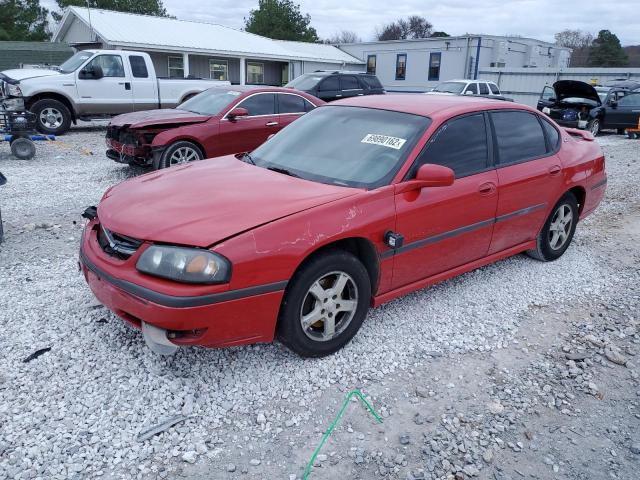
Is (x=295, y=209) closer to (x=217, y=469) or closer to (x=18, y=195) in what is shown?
(x=217, y=469)

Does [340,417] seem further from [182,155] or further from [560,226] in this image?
[182,155]

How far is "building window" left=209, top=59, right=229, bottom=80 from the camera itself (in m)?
26.6

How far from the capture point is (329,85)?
14609mm

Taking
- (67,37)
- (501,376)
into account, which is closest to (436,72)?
(67,37)

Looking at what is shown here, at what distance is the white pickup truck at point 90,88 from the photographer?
11.5 meters

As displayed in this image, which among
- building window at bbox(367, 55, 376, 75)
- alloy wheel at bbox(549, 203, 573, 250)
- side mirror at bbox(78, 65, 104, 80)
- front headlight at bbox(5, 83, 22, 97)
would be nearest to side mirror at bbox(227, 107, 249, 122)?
alloy wheel at bbox(549, 203, 573, 250)

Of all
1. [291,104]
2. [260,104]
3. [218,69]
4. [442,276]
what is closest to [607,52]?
[218,69]

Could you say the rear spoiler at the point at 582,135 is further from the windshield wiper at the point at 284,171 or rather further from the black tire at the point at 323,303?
the black tire at the point at 323,303

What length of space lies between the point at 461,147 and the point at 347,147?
89cm

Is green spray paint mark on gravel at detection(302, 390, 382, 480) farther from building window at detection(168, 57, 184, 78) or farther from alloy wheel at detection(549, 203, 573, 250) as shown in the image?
building window at detection(168, 57, 184, 78)

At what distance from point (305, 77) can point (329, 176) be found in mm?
12625

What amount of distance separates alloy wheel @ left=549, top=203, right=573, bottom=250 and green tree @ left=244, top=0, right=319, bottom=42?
41830mm

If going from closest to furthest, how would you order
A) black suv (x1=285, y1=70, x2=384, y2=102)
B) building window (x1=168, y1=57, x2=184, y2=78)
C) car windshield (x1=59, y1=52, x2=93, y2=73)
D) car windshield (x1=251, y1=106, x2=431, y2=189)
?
car windshield (x1=251, y1=106, x2=431, y2=189) → car windshield (x1=59, y1=52, x2=93, y2=73) → black suv (x1=285, y1=70, x2=384, y2=102) → building window (x1=168, y1=57, x2=184, y2=78)

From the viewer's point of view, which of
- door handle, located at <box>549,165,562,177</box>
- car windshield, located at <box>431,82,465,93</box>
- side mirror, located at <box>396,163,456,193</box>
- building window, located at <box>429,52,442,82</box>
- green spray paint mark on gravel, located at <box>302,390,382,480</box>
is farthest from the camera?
building window, located at <box>429,52,442,82</box>
